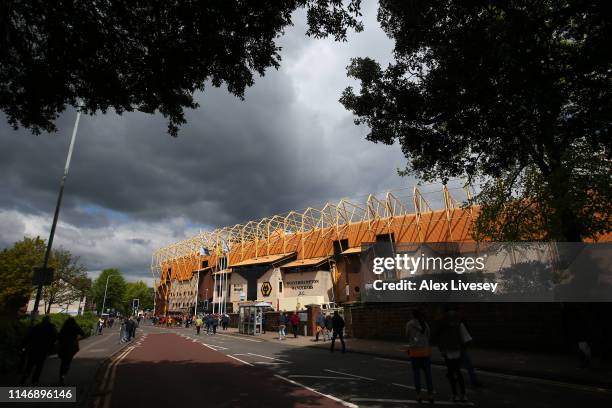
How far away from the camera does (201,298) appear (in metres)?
76.9

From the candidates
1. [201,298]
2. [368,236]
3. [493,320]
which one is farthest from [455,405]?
[201,298]

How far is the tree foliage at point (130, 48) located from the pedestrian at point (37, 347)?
17.4 ft

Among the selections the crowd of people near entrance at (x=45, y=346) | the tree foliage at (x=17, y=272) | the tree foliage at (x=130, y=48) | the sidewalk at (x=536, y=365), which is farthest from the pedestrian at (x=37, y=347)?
the tree foliage at (x=17, y=272)

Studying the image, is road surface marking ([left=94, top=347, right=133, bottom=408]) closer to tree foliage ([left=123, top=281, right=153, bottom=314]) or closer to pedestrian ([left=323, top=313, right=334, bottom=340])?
pedestrian ([left=323, top=313, right=334, bottom=340])

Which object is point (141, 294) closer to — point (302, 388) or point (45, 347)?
point (45, 347)

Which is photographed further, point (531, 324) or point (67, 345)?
point (531, 324)

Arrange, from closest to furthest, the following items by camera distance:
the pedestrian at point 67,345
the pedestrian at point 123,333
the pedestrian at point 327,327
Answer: the pedestrian at point 67,345 < the pedestrian at point 327,327 < the pedestrian at point 123,333

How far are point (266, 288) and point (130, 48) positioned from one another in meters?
48.6

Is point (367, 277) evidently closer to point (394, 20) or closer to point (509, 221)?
point (509, 221)

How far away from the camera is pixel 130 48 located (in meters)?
7.74

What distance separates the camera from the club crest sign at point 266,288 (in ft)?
175

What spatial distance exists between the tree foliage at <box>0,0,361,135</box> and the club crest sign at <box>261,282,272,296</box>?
46569 mm

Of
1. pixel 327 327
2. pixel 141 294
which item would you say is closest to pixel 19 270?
pixel 327 327

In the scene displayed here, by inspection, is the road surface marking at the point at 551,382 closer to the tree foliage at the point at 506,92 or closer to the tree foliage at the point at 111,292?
the tree foliage at the point at 506,92
